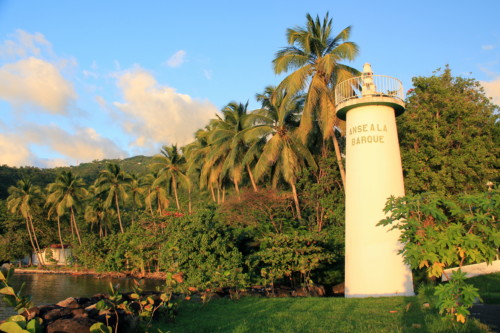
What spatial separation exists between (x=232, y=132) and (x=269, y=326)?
2209 centimetres

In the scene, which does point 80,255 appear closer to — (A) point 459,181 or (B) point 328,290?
(B) point 328,290

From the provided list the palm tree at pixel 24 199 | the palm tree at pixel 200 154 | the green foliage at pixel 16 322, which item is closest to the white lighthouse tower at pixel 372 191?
the green foliage at pixel 16 322

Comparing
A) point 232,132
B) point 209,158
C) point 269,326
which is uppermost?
point 232,132

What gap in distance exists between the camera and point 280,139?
909 inches

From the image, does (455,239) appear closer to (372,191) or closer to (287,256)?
(372,191)

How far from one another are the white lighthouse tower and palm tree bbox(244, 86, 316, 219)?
28.5ft

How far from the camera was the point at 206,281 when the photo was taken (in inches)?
525

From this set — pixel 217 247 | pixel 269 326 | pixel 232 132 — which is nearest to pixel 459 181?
pixel 217 247

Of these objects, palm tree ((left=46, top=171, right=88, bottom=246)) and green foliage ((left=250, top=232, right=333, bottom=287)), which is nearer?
green foliage ((left=250, top=232, right=333, bottom=287))

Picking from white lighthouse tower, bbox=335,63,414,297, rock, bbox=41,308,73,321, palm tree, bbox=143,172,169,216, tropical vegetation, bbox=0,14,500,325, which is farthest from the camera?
palm tree, bbox=143,172,169,216

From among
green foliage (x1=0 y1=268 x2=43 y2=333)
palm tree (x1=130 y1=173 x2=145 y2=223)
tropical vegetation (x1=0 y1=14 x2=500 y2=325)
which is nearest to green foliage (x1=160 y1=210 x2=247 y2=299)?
tropical vegetation (x1=0 y1=14 x2=500 y2=325)

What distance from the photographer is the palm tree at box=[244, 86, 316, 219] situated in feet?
74.1

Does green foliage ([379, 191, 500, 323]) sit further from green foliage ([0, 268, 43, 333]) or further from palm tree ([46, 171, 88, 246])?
palm tree ([46, 171, 88, 246])

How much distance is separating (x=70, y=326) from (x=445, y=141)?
17.5 metres
